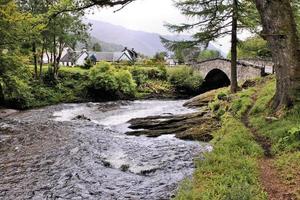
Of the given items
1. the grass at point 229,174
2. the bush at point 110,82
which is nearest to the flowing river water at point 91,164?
the grass at point 229,174

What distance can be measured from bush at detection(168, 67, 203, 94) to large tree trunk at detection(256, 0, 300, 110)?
4517 cm

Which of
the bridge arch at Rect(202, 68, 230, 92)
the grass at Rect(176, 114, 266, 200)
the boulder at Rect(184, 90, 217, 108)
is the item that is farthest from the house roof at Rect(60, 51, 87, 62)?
the grass at Rect(176, 114, 266, 200)

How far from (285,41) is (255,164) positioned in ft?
18.1

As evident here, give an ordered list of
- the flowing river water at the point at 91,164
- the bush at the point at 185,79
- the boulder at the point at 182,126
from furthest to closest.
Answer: the bush at the point at 185,79 < the boulder at the point at 182,126 < the flowing river water at the point at 91,164

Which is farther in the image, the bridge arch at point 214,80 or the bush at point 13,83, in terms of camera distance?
the bridge arch at point 214,80

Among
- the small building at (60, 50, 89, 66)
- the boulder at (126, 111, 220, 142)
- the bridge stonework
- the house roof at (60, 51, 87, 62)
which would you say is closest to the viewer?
the boulder at (126, 111, 220, 142)

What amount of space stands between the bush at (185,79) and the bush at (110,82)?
1083cm

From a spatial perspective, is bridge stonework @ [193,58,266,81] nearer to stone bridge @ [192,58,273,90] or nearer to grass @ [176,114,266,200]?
stone bridge @ [192,58,273,90]

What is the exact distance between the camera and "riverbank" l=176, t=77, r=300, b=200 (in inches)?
349

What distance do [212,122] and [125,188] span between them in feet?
34.7

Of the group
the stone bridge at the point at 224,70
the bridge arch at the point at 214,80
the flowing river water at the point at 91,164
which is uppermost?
the stone bridge at the point at 224,70

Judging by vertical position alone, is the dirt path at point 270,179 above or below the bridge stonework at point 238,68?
below

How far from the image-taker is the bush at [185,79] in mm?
59816

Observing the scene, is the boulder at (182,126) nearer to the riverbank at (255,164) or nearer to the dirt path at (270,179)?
the riverbank at (255,164)
